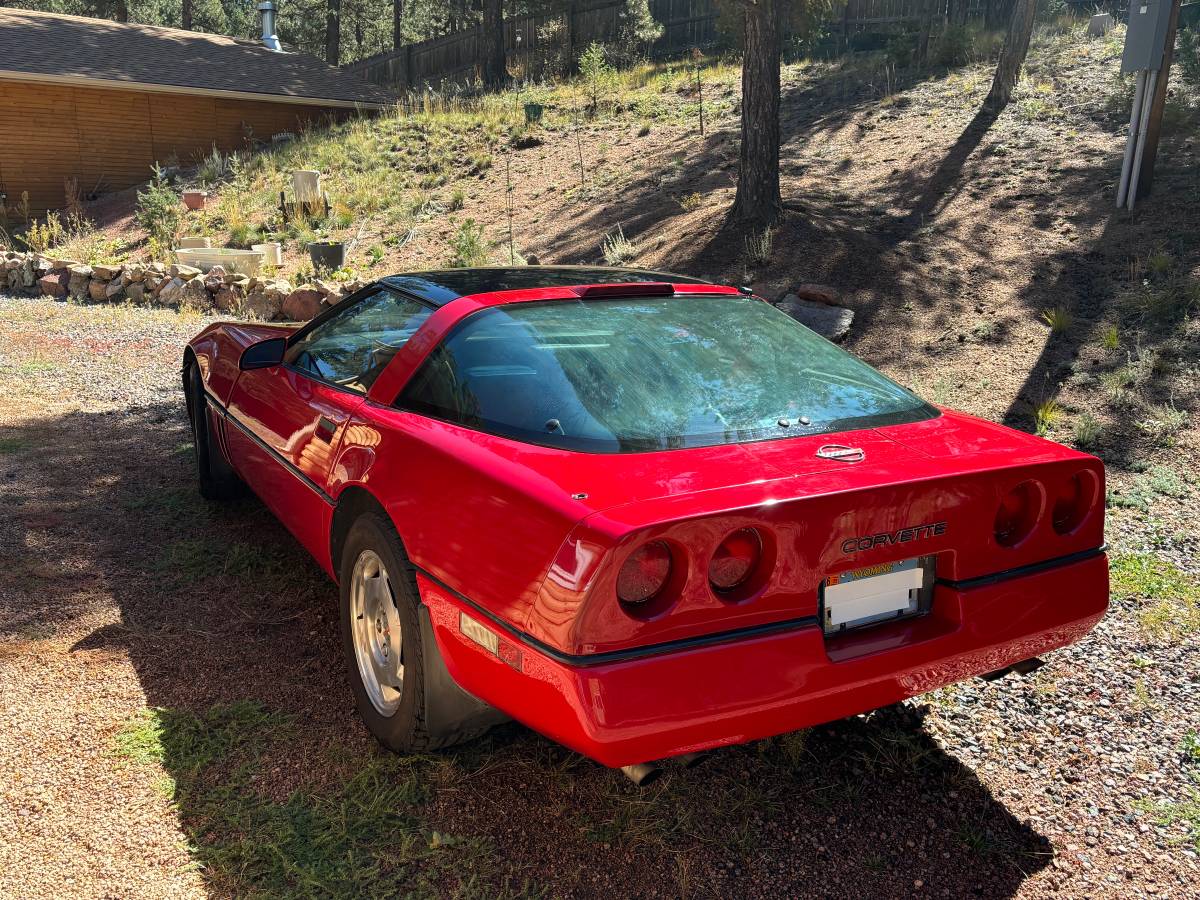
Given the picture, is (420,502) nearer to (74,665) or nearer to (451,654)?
(451,654)

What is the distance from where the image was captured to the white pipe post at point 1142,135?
952 cm

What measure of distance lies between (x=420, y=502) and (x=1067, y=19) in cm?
2435

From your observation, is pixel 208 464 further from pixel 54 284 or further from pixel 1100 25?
pixel 1100 25

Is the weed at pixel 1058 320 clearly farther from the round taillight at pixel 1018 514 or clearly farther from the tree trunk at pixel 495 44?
the tree trunk at pixel 495 44

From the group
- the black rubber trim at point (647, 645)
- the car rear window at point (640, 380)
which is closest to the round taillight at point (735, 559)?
the black rubber trim at point (647, 645)

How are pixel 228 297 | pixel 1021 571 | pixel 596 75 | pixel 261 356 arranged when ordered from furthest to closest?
1. pixel 596 75
2. pixel 228 297
3. pixel 261 356
4. pixel 1021 571

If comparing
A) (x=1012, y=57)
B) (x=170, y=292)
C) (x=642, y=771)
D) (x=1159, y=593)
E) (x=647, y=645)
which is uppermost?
(x=1012, y=57)

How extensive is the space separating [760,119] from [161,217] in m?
11.4

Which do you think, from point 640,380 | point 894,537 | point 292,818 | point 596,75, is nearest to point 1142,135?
point 640,380

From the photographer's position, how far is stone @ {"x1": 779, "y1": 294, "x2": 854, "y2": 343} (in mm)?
8250

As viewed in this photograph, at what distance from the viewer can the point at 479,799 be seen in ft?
9.13

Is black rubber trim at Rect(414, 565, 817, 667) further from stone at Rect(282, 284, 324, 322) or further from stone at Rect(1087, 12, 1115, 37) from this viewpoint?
stone at Rect(1087, 12, 1115, 37)

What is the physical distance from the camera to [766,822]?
8.91 ft

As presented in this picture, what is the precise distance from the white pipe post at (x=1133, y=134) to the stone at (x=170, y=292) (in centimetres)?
1095
